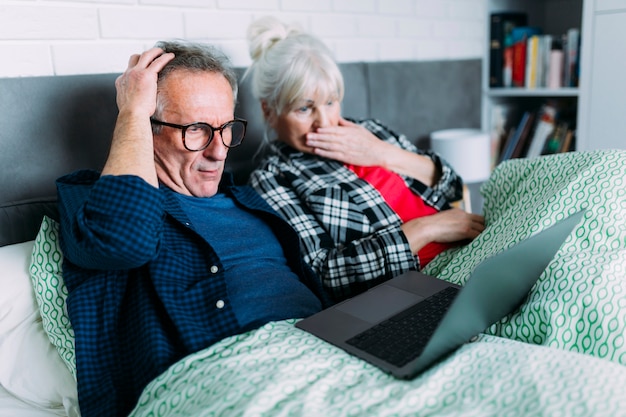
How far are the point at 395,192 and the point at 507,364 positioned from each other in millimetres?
897

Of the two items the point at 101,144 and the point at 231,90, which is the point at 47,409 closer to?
the point at 101,144

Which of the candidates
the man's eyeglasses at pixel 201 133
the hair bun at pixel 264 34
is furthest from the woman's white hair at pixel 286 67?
the man's eyeglasses at pixel 201 133

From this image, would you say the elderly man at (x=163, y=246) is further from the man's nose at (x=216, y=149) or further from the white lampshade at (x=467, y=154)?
the white lampshade at (x=467, y=154)

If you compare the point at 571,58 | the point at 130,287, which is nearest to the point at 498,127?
the point at 571,58

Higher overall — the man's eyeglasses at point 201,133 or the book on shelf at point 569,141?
the man's eyeglasses at point 201,133

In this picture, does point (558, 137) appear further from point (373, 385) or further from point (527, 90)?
point (373, 385)

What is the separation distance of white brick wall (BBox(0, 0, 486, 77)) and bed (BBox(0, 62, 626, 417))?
87mm

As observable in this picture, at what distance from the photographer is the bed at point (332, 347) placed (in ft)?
2.64

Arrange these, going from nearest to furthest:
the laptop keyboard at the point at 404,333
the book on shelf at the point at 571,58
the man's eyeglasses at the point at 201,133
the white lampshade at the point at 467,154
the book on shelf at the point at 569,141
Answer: the laptop keyboard at the point at 404,333 < the man's eyeglasses at the point at 201,133 < the white lampshade at the point at 467,154 < the book on shelf at the point at 571,58 < the book on shelf at the point at 569,141

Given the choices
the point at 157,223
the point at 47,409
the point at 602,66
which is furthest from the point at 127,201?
the point at 602,66

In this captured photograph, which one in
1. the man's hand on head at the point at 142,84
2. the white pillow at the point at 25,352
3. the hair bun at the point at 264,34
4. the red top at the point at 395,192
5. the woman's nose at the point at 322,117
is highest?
the hair bun at the point at 264,34

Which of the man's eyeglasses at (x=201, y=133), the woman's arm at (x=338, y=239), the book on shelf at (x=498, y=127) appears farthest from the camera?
the book on shelf at (x=498, y=127)

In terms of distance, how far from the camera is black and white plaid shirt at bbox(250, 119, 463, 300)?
1.42 meters

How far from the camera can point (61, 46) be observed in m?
1.47
